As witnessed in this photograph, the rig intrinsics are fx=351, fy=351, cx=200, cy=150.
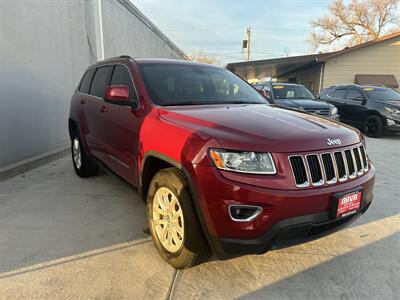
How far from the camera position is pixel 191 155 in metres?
2.54

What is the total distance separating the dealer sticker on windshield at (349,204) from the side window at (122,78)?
7.04ft

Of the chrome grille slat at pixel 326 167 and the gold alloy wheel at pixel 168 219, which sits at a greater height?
the chrome grille slat at pixel 326 167

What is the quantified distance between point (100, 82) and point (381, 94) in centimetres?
932

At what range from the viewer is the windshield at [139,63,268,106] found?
356cm

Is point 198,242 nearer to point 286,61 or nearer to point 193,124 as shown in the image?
point 193,124

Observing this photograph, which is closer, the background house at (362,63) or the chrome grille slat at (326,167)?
the chrome grille slat at (326,167)

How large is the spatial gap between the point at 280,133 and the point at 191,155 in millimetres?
676

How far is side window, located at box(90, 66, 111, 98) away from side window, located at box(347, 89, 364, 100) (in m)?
8.96

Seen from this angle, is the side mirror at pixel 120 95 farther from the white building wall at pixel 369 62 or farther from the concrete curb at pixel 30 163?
the white building wall at pixel 369 62

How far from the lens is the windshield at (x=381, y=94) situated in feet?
35.3

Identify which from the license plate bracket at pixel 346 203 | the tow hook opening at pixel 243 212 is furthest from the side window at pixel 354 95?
the tow hook opening at pixel 243 212

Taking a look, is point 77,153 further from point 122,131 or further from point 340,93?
point 340,93

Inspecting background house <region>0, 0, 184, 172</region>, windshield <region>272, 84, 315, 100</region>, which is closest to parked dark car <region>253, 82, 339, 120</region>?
windshield <region>272, 84, 315, 100</region>

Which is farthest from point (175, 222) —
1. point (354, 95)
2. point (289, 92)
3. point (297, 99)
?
point (354, 95)
